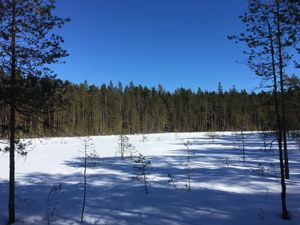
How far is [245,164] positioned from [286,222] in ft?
24.6

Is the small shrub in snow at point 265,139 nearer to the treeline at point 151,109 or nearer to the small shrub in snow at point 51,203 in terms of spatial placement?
the small shrub in snow at point 51,203

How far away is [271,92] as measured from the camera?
8625 millimetres

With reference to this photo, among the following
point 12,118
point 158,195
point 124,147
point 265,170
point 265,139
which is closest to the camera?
point 12,118

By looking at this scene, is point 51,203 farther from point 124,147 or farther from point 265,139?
point 265,139

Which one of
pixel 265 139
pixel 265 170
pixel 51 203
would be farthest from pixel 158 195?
pixel 265 139

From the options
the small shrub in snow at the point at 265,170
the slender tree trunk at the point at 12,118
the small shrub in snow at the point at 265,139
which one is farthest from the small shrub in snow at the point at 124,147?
the slender tree trunk at the point at 12,118

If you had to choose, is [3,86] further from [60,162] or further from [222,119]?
[222,119]

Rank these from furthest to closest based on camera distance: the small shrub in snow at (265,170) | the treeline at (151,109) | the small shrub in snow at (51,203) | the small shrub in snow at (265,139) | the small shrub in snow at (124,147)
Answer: the treeline at (151,109)
the small shrub in snow at (124,147)
the small shrub in snow at (265,170)
the small shrub in snow at (265,139)
the small shrub in snow at (51,203)

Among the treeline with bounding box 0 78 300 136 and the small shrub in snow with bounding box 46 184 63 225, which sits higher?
the treeline with bounding box 0 78 300 136

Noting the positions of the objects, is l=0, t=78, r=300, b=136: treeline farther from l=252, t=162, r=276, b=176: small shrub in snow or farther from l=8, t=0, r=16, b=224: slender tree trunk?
l=8, t=0, r=16, b=224: slender tree trunk

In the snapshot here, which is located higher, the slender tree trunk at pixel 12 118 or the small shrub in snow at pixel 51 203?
the slender tree trunk at pixel 12 118

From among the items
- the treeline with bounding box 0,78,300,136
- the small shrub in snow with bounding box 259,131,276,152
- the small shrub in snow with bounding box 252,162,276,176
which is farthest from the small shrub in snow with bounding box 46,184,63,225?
the treeline with bounding box 0,78,300,136

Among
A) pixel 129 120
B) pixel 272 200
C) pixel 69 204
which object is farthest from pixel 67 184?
pixel 129 120

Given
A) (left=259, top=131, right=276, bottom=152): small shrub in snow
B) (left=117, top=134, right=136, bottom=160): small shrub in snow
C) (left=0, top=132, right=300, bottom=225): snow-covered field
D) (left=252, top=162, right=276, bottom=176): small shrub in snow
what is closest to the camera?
(left=0, top=132, right=300, bottom=225): snow-covered field
